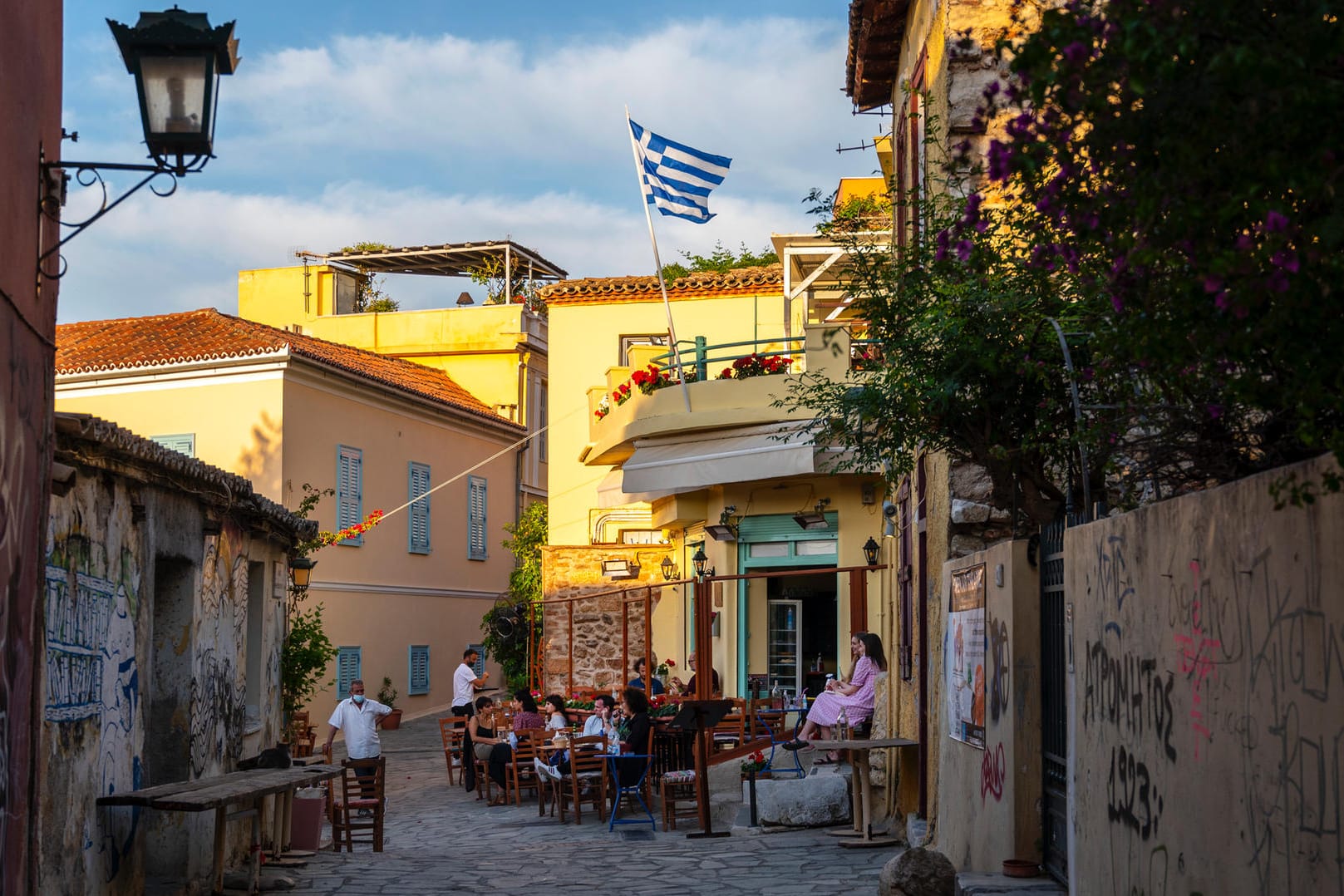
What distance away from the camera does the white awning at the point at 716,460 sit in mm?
18188

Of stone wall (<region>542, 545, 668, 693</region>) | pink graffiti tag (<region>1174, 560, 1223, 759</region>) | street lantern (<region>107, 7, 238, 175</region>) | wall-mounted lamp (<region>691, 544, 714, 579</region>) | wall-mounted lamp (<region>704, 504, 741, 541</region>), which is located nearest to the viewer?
pink graffiti tag (<region>1174, 560, 1223, 759</region>)

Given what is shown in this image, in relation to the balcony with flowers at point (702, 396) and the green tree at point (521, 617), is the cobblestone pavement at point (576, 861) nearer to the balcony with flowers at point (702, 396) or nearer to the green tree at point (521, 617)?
the balcony with flowers at point (702, 396)

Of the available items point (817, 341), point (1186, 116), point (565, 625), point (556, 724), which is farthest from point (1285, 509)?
point (565, 625)

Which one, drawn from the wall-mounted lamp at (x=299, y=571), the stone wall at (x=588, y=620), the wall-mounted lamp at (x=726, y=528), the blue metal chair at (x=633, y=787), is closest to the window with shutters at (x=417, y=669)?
the stone wall at (x=588, y=620)

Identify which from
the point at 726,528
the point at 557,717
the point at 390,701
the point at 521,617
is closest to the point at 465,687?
the point at 557,717

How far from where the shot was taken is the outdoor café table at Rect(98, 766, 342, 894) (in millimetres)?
8992

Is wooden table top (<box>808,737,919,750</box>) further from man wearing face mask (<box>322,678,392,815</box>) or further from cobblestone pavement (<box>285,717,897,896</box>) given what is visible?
man wearing face mask (<box>322,678,392,815</box>)

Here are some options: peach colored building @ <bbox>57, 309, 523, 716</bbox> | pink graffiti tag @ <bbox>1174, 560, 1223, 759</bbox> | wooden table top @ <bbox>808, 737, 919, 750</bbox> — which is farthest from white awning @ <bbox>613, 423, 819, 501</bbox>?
pink graffiti tag @ <bbox>1174, 560, 1223, 759</bbox>

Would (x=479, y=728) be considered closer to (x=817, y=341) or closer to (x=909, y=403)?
(x=817, y=341)

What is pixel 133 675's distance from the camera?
9.87 m

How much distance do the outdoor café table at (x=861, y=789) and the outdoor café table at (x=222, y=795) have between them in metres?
4.04

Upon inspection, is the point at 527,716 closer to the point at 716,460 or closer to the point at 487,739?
the point at 487,739

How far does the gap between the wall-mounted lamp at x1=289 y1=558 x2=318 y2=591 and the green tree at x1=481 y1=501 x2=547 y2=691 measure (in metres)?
10.8

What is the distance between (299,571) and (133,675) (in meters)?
7.39
